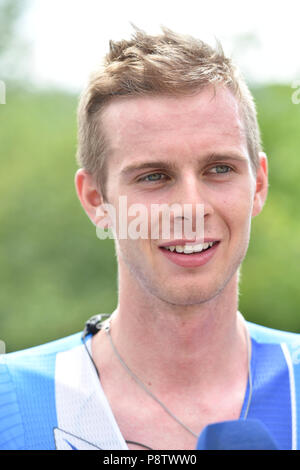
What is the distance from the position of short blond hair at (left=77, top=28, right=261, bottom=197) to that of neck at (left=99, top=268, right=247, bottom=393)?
0.52 meters

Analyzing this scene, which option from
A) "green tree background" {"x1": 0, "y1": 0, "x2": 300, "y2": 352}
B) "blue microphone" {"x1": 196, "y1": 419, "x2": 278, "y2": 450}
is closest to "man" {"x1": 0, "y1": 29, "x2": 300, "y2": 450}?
"blue microphone" {"x1": 196, "y1": 419, "x2": 278, "y2": 450}

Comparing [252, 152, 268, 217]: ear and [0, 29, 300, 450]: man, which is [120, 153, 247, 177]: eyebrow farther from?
[252, 152, 268, 217]: ear

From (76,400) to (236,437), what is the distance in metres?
0.94

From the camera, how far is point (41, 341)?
10.3 meters

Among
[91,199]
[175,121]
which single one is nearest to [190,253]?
[175,121]

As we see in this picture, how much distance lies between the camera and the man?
2355 millimetres

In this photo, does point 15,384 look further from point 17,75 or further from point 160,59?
point 17,75

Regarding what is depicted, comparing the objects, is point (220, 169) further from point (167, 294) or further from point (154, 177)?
point (167, 294)

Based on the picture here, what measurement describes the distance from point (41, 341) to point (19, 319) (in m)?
0.76

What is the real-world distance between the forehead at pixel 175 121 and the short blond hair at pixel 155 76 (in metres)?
0.04

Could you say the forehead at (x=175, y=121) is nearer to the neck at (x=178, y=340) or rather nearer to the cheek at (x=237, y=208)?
the cheek at (x=237, y=208)

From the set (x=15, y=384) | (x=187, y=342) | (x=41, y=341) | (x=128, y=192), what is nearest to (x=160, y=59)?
(x=128, y=192)

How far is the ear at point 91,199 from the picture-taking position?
2.71m
